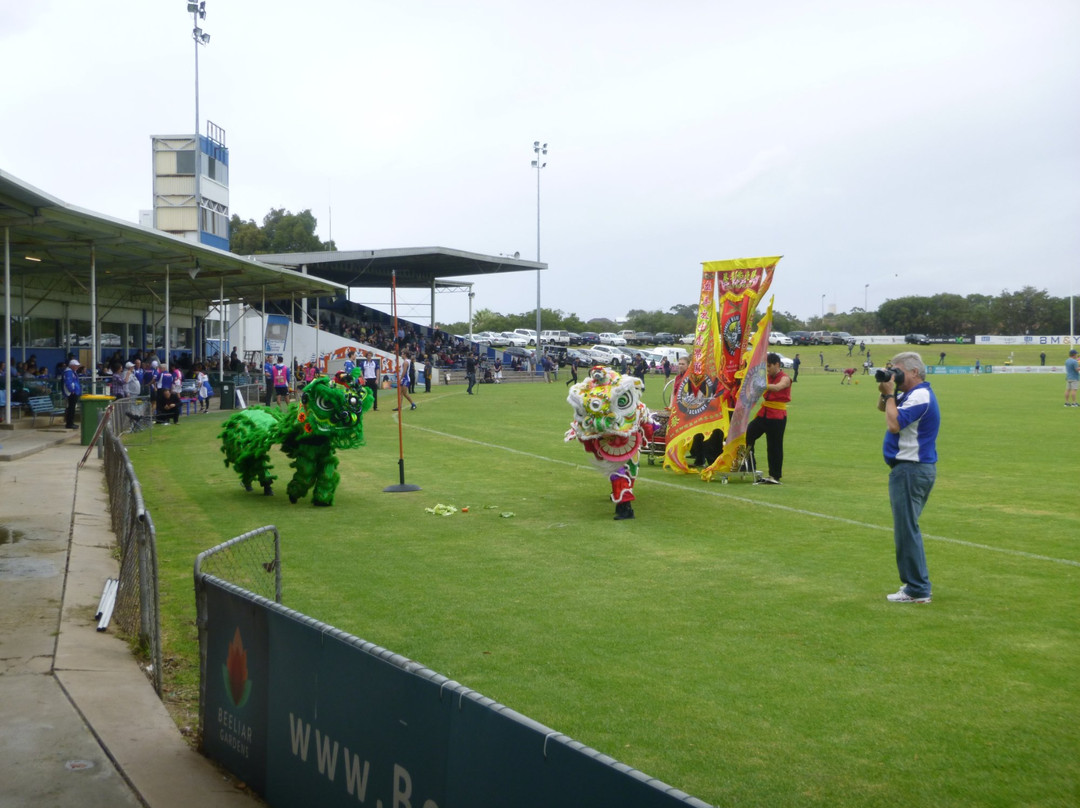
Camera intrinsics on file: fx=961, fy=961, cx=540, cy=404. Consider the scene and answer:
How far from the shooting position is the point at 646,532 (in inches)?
435

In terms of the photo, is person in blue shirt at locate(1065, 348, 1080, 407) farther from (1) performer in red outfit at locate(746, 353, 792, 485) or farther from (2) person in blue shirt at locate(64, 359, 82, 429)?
(2) person in blue shirt at locate(64, 359, 82, 429)

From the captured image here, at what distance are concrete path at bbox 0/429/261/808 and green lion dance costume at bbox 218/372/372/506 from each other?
292 centimetres

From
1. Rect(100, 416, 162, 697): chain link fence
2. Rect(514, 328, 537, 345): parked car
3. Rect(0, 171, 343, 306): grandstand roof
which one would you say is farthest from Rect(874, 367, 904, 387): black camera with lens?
Rect(514, 328, 537, 345): parked car

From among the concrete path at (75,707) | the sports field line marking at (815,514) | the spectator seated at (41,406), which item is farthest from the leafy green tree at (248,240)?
the concrete path at (75,707)

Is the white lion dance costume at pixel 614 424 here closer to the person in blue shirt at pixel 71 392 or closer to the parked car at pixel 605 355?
the person in blue shirt at pixel 71 392

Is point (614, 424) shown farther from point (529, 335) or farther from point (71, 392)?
point (529, 335)

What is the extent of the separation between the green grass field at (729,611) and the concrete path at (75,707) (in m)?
0.51

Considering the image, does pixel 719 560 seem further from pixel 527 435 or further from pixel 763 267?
pixel 527 435

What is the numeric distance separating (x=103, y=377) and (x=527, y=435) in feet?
40.7

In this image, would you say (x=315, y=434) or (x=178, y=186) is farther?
(x=178, y=186)

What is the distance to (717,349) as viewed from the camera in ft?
49.3

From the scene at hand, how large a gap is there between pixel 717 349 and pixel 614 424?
13.2 ft

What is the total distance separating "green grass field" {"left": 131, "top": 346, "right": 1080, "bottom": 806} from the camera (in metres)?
4.98

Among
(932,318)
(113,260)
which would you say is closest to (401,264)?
(113,260)
